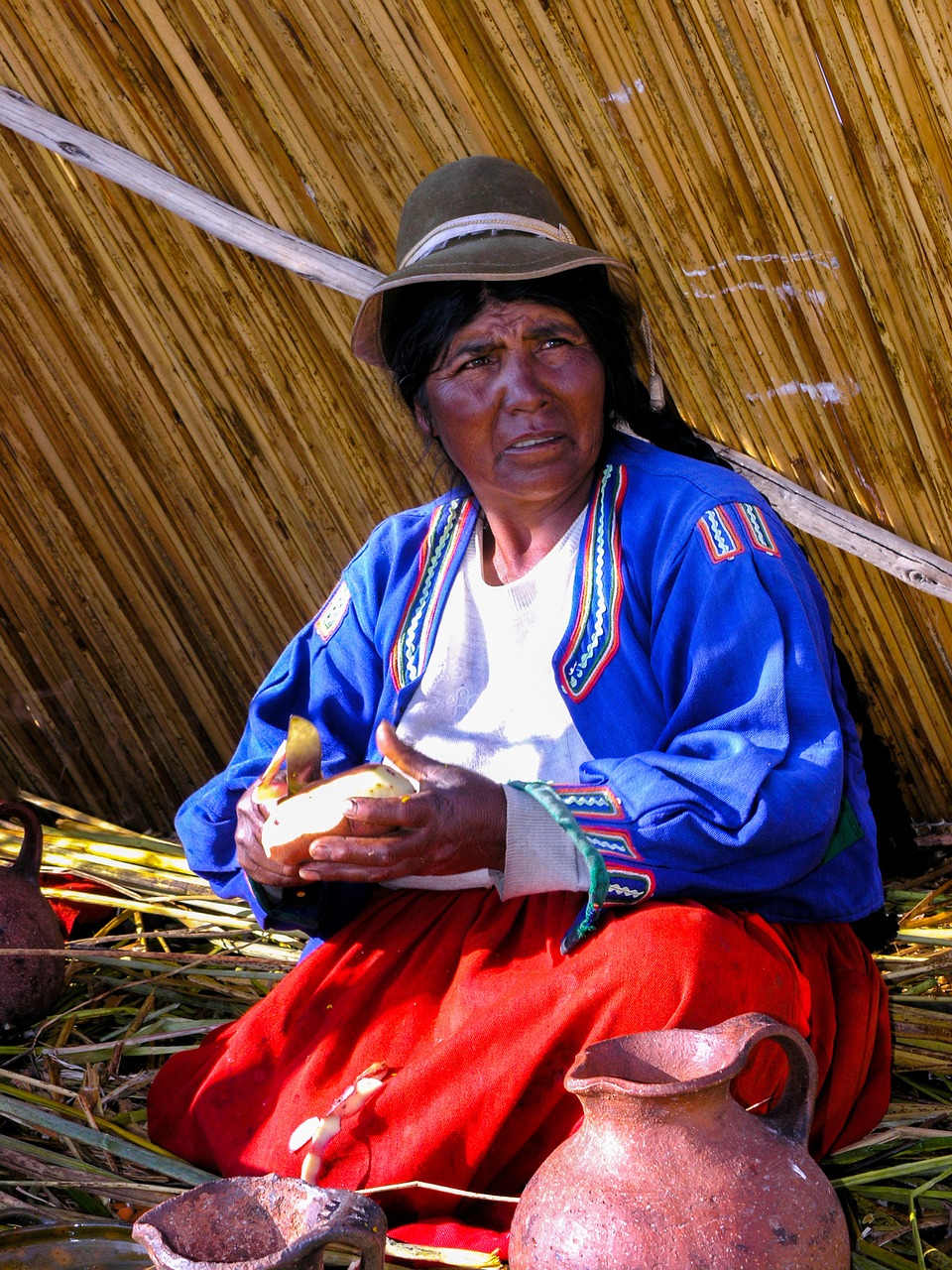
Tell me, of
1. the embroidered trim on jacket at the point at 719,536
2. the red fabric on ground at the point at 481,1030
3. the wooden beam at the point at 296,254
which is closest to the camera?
the red fabric on ground at the point at 481,1030

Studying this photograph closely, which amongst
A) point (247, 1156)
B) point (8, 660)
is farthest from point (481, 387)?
point (8, 660)

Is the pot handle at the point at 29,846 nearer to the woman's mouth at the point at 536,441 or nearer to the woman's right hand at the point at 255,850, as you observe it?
the woman's right hand at the point at 255,850

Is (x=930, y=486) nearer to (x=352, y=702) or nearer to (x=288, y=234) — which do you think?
(x=352, y=702)

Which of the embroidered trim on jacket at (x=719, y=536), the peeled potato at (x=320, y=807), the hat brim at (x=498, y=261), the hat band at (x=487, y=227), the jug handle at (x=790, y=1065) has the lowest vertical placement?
the jug handle at (x=790, y=1065)

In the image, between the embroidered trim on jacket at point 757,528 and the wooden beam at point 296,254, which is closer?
the embroidered trim on jacket at point 757,528

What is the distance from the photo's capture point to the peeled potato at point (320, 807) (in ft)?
5.22

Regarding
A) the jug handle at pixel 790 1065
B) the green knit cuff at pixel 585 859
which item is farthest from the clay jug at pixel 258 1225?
the green knit cuff at pixel 585 859

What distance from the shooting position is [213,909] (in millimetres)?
→ 2924

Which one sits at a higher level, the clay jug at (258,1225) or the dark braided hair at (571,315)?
the dark braided hair at (571,315)

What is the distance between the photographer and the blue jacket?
163 centimetres

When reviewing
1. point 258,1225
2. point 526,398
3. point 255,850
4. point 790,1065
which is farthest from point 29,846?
point 790,1065

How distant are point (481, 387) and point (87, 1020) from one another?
1.42 m

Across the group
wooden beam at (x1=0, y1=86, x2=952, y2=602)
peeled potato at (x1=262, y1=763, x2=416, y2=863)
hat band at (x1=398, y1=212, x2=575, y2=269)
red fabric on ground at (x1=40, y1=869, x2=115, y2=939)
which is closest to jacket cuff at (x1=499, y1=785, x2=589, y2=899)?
peeled potato at (x1=262, y1=763, x2=416, y2=863)

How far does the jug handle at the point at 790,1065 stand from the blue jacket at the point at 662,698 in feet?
1.05
